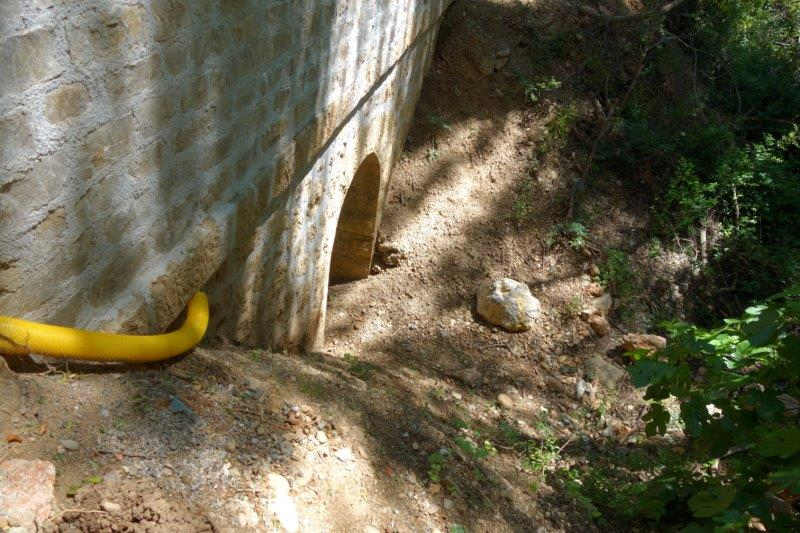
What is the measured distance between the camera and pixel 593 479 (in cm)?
412

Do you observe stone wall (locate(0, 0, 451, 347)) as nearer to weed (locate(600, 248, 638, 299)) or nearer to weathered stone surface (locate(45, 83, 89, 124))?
weathered stone surface (locate(45, 83, 89, 124))

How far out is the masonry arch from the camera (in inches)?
261

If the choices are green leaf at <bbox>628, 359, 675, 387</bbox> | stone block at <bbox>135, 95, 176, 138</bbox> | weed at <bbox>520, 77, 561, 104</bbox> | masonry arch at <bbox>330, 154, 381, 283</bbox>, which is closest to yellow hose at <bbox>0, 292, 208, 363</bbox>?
stone block at <bbox>135, 95, 176, 138</bbox>

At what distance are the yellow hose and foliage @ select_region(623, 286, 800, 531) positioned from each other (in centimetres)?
201

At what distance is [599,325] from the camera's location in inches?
270

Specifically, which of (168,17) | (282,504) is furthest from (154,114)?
(282,504)

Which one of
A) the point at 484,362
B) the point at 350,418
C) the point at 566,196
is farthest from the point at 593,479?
the point at 566,196

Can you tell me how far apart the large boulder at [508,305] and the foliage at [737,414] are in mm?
3456

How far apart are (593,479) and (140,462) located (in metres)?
3.04

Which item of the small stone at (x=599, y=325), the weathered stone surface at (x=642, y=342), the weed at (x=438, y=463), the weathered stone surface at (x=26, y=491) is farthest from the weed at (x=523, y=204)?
the weathered stone surface at (x=26, y=491)

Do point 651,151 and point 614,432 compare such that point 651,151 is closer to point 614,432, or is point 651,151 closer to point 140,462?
point 614,432

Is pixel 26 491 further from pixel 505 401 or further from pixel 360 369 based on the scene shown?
pixel 505 401

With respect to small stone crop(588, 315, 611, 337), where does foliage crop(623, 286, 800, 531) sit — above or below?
above

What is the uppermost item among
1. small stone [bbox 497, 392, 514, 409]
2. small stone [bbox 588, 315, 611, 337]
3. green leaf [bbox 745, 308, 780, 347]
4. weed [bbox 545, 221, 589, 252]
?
green leaf [bbox 745, 308, 780, 347]
